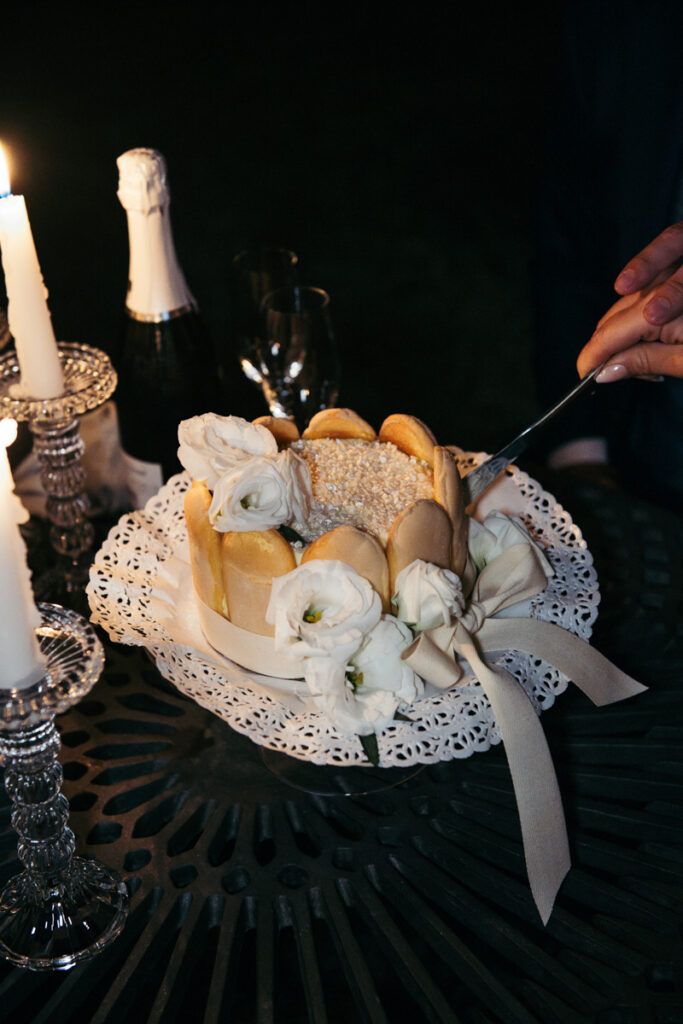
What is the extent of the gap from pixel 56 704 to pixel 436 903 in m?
0.26

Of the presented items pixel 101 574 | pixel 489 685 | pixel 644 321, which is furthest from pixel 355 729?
pixel 644 321

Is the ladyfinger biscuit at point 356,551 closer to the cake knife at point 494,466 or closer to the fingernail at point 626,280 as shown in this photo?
the cake knife at point 494,466

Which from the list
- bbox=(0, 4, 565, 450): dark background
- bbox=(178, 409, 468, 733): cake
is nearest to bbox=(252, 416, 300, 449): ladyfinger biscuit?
bbox=(178, 409, 468, 733): cake

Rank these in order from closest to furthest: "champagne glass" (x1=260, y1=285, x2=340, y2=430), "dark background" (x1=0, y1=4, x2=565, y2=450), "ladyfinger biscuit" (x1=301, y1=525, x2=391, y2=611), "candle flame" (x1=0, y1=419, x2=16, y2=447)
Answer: "candle flame" (x1=0, y1=419, x2=16, y2=447) < "ladyfinger biscuit" (x1=301, y1=525, x2=391, y2=611) < "champagne glass" (x1=260, y1=285, x2=340, y2=430) < "dark background" (x1=0, y1=4, x2=565, y2=450)

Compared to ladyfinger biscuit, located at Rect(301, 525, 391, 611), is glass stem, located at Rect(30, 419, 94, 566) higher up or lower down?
lower down

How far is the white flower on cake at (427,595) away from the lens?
22.2 inches

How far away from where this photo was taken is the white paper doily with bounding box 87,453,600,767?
2.08 ft

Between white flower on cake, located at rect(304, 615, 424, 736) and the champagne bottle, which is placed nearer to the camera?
white flower on cake, located at rect(304, 615, 424, 736)

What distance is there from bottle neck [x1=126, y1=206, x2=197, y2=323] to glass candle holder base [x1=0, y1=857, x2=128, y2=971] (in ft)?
1.71

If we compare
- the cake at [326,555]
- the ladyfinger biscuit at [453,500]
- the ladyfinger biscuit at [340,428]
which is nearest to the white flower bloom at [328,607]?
the cake at [326,555]

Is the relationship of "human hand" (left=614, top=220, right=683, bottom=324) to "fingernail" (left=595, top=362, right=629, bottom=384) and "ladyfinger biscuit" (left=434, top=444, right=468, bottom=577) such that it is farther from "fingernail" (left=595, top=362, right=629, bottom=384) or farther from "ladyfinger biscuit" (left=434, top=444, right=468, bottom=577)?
"ladyfinger biscuit" (left=434, top=444, right=468, bottom=577)

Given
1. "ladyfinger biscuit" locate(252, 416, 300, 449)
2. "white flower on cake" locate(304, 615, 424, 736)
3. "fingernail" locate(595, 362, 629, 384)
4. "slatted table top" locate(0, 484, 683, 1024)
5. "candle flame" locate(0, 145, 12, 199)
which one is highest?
"candle flame" locate(0, 145, 12, 199)

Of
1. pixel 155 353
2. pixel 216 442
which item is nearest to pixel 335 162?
pixel 155 353

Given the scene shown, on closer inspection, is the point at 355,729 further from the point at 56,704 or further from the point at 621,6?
the point at 621,6
